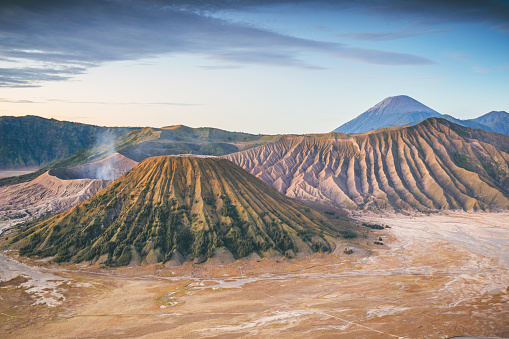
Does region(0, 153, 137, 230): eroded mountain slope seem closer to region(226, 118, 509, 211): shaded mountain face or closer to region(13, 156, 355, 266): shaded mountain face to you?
region(13, 156, 355, 266): shaded mountain face

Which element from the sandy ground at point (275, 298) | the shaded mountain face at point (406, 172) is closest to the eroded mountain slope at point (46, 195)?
the sandy ground at point (275, 298)

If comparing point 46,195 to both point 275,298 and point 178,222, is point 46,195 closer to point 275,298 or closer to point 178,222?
point 178,222


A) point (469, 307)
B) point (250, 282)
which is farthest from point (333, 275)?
point (469, 307)

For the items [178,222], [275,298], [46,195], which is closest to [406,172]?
[178,222]

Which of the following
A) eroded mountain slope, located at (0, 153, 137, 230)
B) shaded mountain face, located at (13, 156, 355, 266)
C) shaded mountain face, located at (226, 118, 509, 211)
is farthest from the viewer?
shaded mountain face, located at (226, 118, 509, 211)

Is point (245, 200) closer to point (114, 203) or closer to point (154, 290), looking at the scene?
point (114, 203)

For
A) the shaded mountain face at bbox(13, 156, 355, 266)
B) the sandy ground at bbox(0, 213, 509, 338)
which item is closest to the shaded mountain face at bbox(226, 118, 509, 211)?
the shaded mountain face at bbox(13, 156, 355, 266)
